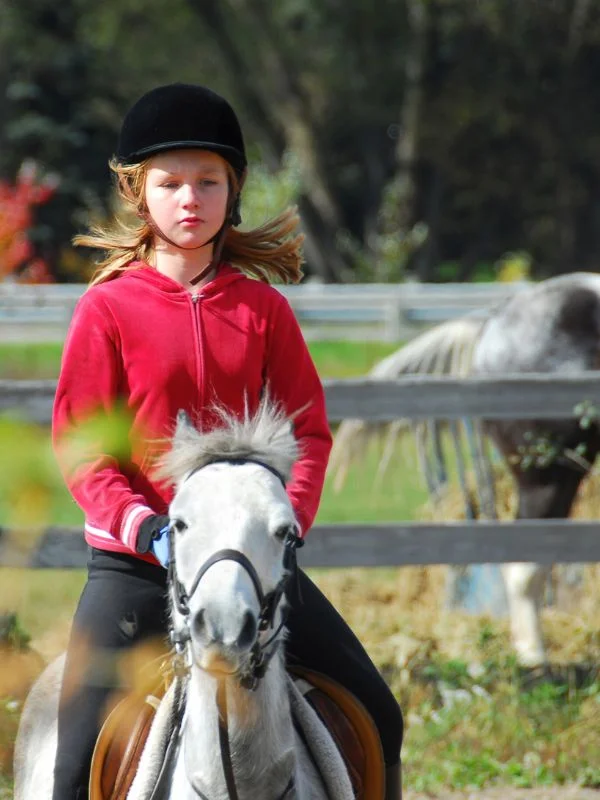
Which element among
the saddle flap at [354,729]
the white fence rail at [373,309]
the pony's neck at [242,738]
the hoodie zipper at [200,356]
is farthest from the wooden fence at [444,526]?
the white fence rail at [373,309]

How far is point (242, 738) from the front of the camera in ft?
7.57

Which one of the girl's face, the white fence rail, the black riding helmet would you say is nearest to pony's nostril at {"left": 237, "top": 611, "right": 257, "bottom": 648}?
the girl's face

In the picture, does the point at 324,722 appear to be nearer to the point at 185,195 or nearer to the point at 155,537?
the point at 155,537

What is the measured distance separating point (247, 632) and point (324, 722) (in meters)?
0.67

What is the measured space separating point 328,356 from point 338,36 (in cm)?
2041

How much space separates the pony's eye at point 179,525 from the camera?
2.21 m

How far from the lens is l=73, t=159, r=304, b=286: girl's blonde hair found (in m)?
2.77

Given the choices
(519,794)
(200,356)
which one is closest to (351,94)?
(519,794)

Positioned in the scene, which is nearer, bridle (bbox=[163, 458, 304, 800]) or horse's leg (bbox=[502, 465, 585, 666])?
bridle (bbox=[163, 458, 304, 800])

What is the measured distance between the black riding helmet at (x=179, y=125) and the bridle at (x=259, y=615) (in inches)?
26.4

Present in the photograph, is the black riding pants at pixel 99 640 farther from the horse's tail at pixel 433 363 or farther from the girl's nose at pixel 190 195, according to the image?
the horse's tail at pixel 433 363

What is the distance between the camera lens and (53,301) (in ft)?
54.4

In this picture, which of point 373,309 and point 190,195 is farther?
point 373,309

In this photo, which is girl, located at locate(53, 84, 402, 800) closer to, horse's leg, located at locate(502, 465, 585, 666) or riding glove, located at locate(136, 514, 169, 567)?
riding glove, located at locate(136, 514, 169, 567)
